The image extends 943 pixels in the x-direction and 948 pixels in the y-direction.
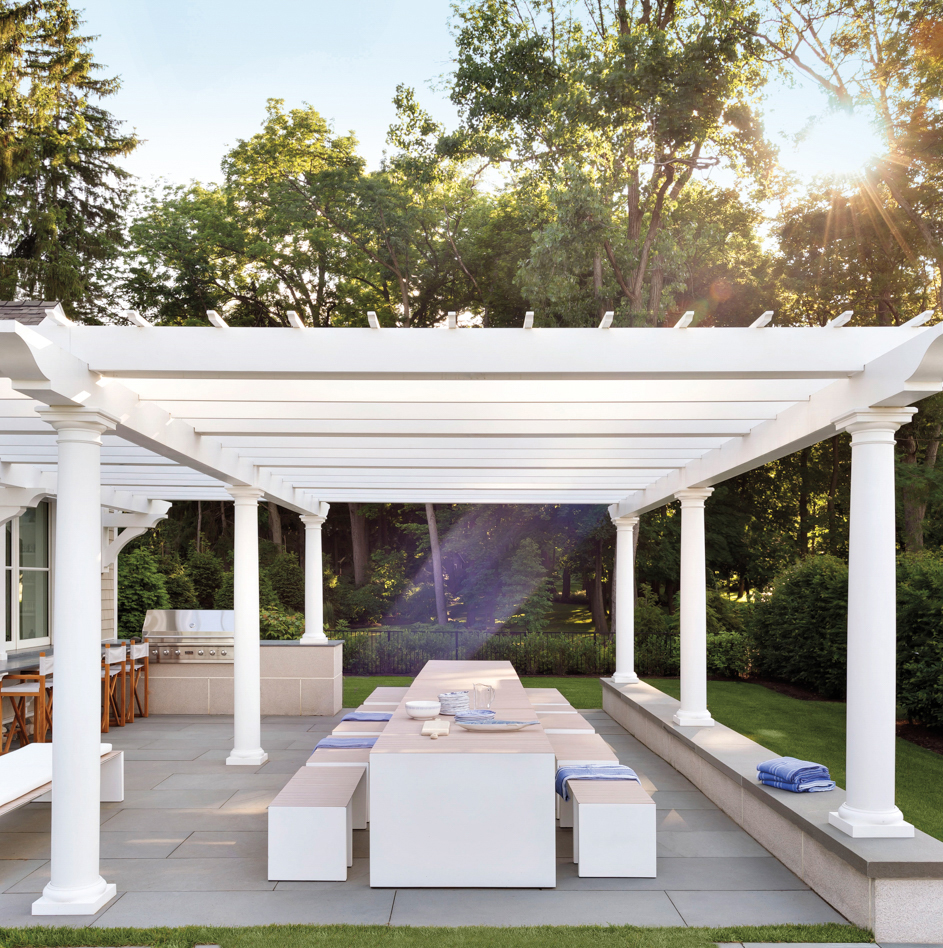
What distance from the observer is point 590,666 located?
1923 centimetres

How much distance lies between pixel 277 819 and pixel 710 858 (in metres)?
3.28

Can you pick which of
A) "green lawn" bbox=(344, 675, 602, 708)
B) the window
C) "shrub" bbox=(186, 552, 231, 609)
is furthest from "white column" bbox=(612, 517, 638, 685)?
"shrub" bbox=(186, 552, 231, 609)

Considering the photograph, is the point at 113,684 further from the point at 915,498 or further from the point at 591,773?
the point at 915,498

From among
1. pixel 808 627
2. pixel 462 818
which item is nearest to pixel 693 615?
pixel 462 818

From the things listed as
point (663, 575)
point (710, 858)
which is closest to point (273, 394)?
point (710, 858)

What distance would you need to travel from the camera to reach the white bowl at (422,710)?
23.4 ft

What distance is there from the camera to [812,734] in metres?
12.4

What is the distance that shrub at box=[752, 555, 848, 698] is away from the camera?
15062 millimetres

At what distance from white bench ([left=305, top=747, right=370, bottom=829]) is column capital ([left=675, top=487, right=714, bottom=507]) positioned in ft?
15.6

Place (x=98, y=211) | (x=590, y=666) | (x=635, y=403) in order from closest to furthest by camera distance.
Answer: (x=635, y=403) → (x=590, y=666) → (x=98, y=211)

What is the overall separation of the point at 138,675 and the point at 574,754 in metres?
8.89

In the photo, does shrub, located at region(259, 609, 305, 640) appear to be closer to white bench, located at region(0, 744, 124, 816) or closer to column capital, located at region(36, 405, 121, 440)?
white bench, located at region(0, 744, 124, 816)

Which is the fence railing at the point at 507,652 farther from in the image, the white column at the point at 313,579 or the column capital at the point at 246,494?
the column capital at the point at 246,494

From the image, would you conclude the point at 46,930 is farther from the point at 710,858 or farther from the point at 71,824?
the point at 710,858
